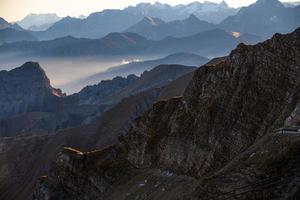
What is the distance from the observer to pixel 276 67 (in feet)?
210

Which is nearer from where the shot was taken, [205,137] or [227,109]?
[227,109]

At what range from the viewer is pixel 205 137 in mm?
71625

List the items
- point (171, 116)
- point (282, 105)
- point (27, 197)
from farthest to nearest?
point (27, 197), point (171, 116), point (282, 105)

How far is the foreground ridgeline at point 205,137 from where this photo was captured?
5544 centimetres

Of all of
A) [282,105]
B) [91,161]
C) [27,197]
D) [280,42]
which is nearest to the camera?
[282,105]

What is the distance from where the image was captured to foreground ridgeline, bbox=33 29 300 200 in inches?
2183

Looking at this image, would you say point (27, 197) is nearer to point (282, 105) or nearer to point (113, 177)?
point (113, 177)

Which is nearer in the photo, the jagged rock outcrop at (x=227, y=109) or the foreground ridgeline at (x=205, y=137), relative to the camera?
the foreground ridgeline at (x=205, y=137)

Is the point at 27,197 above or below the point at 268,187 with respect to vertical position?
below

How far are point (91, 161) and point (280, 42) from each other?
4023 centimetres

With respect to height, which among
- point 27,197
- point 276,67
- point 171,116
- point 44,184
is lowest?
point 27,197

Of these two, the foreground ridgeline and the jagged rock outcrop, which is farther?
the jagged rock outcrop

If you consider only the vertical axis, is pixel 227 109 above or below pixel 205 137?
above

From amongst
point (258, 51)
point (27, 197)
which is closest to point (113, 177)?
point (258, 51)
